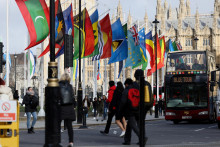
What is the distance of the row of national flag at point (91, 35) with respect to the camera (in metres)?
24.7

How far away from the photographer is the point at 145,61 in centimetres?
4203

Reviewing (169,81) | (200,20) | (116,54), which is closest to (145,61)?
(116,54)

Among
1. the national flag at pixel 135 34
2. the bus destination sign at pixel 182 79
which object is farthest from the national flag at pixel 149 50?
the bus destination sign at pixel 182 79

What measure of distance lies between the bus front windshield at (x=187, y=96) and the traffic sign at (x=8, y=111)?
17.7m

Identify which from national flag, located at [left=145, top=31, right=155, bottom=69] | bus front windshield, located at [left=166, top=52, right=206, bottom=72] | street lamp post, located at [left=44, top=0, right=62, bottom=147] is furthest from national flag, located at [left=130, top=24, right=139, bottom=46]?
street lamp post, located at [left=44, top=0, right=62, bottom=147]

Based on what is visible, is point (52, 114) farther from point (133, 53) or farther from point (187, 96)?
point (133, 53)

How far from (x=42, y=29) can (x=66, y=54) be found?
3270 mm

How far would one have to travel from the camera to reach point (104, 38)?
1321 inches

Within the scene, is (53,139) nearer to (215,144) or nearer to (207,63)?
(215,144)

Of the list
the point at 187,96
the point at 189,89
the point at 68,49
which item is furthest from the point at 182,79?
the point at 68,49

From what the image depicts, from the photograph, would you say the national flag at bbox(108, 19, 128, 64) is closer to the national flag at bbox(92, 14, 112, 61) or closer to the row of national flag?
the row of national flag

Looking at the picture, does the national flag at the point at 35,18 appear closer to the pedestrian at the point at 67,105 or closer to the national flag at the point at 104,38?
the national flag at the point at 104,38

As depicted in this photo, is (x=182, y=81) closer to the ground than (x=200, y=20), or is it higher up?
closer to the ground

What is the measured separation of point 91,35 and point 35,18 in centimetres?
728
